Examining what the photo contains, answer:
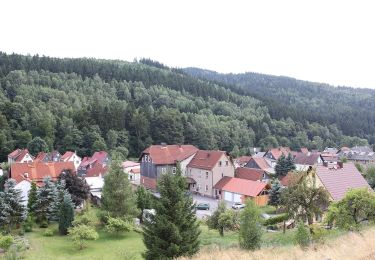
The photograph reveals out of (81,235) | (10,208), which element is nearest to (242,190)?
(81,235)

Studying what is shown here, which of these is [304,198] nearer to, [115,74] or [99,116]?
[99,116]

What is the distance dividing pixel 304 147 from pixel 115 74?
71297 millimetres

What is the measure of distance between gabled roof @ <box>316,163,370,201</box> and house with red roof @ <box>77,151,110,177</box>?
111 feet

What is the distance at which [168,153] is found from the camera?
2373 inches

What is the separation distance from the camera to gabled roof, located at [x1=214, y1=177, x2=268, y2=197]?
158 feet

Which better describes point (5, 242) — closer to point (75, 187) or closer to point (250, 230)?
point (75, 187)

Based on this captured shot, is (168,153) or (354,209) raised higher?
(168,153)

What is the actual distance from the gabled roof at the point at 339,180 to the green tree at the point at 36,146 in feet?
199

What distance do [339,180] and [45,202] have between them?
86.8ft

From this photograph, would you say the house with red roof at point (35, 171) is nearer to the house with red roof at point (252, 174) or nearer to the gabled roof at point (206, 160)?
the gabled roof at point (206, 160)

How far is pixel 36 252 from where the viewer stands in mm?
30391

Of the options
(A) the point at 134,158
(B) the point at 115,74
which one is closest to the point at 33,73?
(B) the point at 115,74

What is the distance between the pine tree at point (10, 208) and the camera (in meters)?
35.7

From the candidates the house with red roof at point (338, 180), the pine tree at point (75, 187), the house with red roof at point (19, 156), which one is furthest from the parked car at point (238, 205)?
the house with red roof at point (19, 156)
